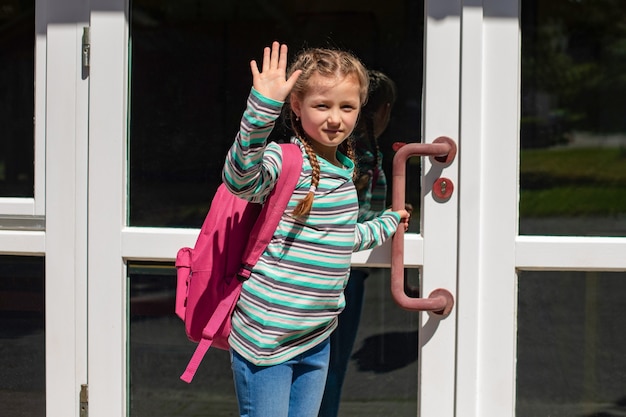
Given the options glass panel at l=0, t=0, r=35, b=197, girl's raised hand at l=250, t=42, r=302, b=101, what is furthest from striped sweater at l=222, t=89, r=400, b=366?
glass panel at l=0, t=0, r=35, b=197

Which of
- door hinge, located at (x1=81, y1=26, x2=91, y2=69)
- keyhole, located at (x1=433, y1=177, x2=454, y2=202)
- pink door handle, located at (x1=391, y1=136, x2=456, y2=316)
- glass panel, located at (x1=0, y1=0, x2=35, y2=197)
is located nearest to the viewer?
pink door handle, located at (x1=391, y1=136, x2=456, y2=316)

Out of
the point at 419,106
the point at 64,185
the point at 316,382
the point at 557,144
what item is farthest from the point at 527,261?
the point at 64,185

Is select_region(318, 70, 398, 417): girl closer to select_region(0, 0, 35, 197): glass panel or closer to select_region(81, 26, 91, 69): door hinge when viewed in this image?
select_region(81, 26, 91, 69): door hinge

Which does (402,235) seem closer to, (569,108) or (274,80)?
(569,108)

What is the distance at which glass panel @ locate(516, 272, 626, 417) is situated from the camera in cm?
288

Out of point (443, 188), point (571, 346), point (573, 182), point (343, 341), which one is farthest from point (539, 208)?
point (343, 341)

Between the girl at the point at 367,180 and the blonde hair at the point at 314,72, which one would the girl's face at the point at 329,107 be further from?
the girl at the point at 367,180

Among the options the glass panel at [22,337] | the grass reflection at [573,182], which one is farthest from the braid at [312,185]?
the glass panel at [22,337]

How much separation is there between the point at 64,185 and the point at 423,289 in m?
1.16

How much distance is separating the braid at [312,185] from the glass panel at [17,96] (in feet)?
3.63

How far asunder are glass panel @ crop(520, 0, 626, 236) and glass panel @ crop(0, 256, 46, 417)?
1.55 meters

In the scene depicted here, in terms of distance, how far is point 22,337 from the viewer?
3078 mm

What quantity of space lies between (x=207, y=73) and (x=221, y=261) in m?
0.78

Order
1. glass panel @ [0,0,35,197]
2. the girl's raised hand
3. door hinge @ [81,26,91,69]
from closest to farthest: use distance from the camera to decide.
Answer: the girl's raised hand < door hinge @ [81,26,91,69] < glass panel @ [0,0,35,197]
